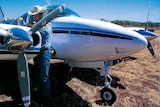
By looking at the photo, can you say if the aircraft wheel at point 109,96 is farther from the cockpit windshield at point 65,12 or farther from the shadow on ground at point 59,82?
the cockpit windshield at point 65,12

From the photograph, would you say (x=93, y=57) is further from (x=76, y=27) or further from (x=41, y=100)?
(x=41, y=100)

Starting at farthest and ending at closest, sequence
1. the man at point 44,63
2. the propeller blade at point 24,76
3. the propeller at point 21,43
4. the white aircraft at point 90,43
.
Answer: the white aircraft at point 90,43 → the man at point 44,63 → the propeller blade at point 24,76 → the propeller at point 21,43

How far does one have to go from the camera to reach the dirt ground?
7446 millimetres

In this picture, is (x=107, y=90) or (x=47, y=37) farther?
(x=107, y=90)

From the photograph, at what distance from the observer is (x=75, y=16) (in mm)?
8625

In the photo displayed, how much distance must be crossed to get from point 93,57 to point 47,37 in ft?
4.97

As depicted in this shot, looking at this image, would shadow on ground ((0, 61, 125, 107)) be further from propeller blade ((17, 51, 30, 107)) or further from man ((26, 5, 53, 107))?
propeller blade ((17, 51, 30, 107))

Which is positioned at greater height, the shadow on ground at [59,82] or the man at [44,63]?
the man at [44,63]

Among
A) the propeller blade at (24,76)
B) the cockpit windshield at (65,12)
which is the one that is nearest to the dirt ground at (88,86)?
the propeller blade at (24,76)

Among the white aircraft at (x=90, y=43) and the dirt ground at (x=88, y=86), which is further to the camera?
the dirt ground at (x=88, y=86)

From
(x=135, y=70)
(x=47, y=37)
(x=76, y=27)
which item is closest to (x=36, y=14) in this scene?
(x=47, y=37)

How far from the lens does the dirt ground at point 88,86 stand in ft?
24.4

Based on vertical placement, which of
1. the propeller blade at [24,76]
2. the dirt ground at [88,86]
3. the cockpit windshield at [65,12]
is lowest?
the dirt ground at [88,86]

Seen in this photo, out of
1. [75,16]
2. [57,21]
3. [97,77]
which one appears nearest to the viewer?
[57,21]
